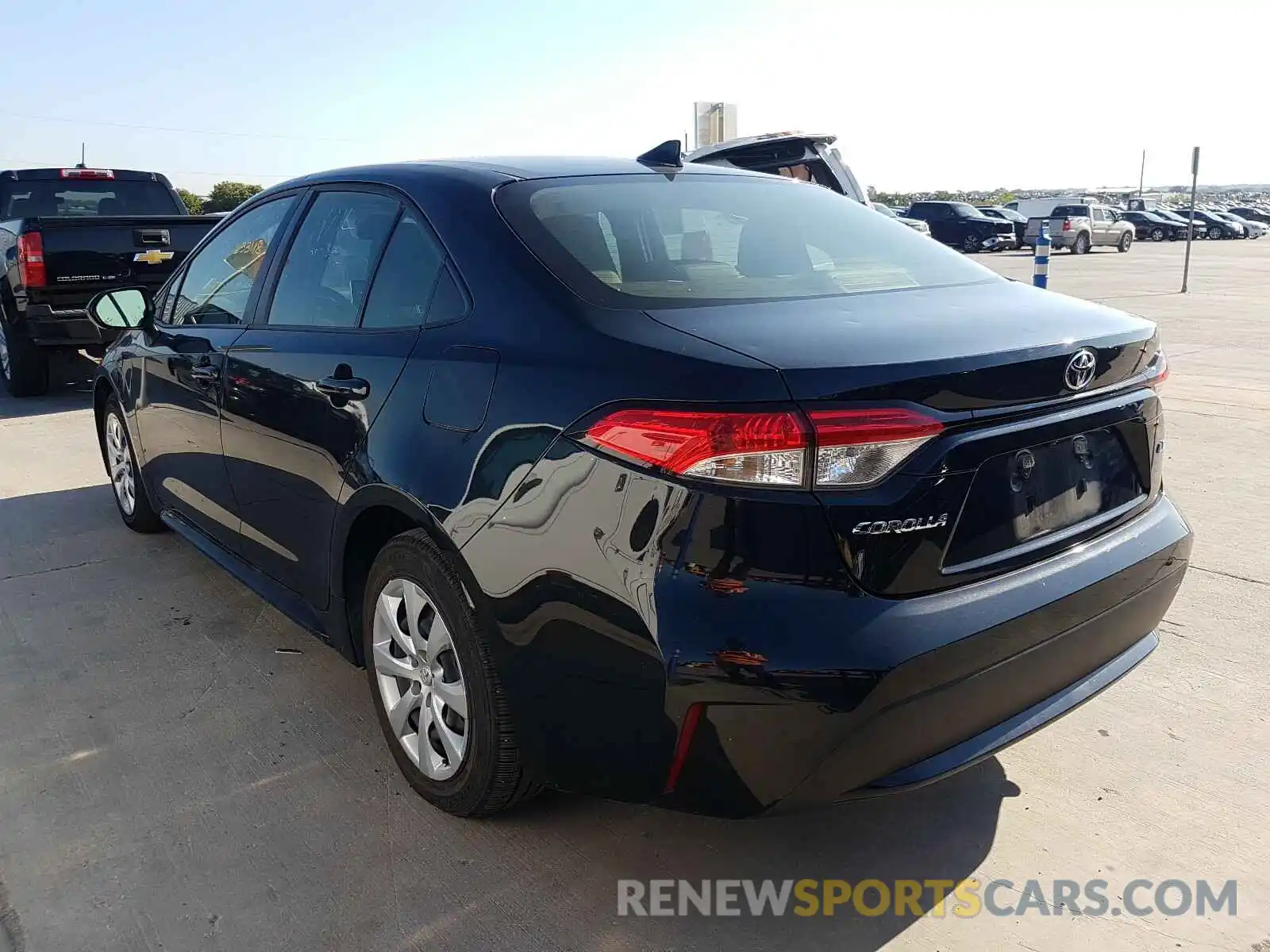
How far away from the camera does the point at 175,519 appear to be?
4414 mm

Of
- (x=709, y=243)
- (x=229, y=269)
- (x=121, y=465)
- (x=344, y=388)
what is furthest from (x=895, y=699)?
(x=121, y=465)

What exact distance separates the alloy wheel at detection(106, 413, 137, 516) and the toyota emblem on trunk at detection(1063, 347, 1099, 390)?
13.9ft

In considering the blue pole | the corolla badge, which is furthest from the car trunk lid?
the blue pole

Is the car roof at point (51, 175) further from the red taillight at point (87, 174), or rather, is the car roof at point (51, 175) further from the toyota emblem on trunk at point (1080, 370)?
the toyota emblem on trunk at point (1080, 370)

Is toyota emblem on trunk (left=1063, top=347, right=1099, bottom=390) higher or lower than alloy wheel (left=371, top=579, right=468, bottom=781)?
higher

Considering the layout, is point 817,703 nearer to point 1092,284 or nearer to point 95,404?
point 95,404

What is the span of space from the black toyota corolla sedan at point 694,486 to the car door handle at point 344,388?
0.05 ft

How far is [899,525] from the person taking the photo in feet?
6.66

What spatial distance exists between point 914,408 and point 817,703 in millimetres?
Answer: 594

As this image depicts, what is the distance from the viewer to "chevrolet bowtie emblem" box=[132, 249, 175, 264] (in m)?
8.47

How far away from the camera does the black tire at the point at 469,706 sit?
2455mm

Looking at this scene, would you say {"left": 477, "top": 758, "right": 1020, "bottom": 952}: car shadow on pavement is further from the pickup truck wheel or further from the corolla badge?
the pickup truck wheel

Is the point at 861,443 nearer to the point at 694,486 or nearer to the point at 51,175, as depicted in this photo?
the point at 694,486

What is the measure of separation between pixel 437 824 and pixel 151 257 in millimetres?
7133
